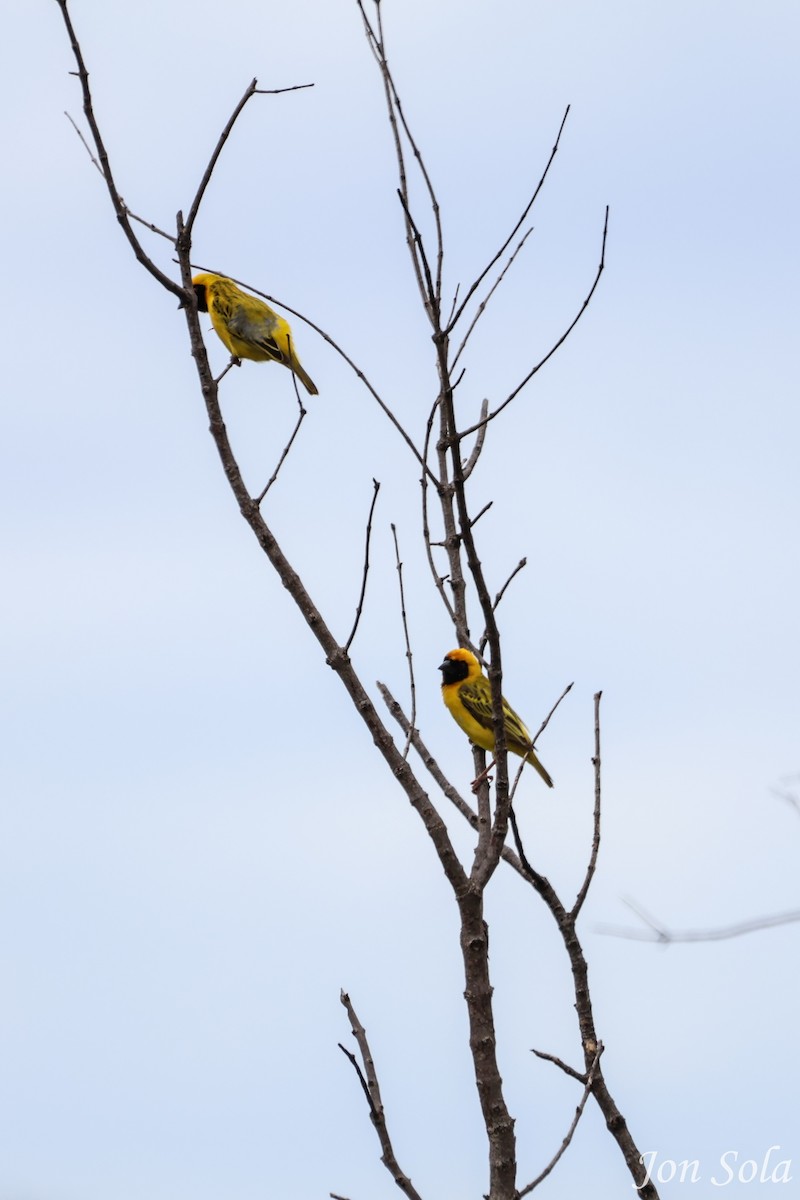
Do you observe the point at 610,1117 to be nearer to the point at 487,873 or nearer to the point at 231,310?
the point at 487,873

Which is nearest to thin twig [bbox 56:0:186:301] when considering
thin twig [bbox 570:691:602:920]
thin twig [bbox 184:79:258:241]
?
thin twig [bbox 184:79:258:241]

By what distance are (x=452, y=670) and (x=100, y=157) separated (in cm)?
756

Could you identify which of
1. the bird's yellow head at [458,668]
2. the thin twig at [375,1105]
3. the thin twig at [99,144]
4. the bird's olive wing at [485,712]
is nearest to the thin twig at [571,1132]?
the thin twig at [375,1105]

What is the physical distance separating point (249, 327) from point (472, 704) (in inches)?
124

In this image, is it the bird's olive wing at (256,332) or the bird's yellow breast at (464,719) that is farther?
the bird's olive wing at (256,332)

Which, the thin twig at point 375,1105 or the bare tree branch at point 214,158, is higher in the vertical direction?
the bare tree branch at point 214,158

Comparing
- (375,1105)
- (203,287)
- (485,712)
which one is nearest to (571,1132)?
(375,1105)

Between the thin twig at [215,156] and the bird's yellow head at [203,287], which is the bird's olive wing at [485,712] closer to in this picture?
the bird's yellow head at [203,287]

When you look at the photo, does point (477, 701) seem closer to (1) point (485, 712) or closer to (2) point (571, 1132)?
(1) point (485, 712)

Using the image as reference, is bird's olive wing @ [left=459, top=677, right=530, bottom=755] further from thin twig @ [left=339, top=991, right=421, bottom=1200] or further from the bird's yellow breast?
thin twig @ [left=339, top=991, right=421, bottom=1200]

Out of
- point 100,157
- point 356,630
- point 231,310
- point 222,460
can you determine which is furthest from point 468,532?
point 231,310

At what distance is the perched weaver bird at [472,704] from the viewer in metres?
9.79

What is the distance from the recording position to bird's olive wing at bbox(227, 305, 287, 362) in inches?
406

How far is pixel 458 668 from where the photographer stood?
1087cm
